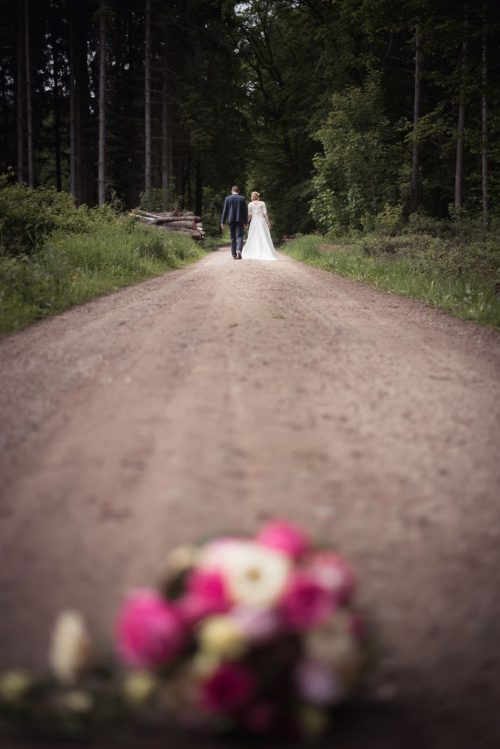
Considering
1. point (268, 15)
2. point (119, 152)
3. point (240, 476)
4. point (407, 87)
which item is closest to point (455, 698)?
point (240, 476)

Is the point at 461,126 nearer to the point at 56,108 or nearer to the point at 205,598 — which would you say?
the point at 205,598

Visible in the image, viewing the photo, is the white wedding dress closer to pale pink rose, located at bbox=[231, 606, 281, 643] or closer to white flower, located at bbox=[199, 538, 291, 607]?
white flower, located at bbox=[199, 538, 291, 607]

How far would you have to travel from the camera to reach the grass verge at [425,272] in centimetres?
739

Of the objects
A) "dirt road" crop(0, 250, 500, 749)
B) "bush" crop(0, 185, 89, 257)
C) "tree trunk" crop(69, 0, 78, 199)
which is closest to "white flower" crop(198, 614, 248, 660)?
"dirt road" crop(0, 250, 500, 749)

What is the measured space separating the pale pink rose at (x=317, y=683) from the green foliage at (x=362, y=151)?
775 inches

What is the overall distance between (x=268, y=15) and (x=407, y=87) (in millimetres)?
12718

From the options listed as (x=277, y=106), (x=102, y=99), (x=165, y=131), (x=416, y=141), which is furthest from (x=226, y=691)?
(x=277, y=106)

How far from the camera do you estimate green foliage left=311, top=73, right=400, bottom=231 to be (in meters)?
20.1

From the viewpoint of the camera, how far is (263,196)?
1359 inches

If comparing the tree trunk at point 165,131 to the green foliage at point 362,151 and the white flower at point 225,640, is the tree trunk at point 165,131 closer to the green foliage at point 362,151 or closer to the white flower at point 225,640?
the green foliage at point 362,151

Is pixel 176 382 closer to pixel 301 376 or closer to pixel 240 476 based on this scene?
pixel 301 376

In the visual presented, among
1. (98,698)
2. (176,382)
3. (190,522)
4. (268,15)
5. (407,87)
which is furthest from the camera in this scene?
(268,15)

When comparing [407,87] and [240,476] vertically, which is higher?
[407,87]

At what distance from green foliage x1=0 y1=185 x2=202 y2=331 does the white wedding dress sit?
2591 millimetres
